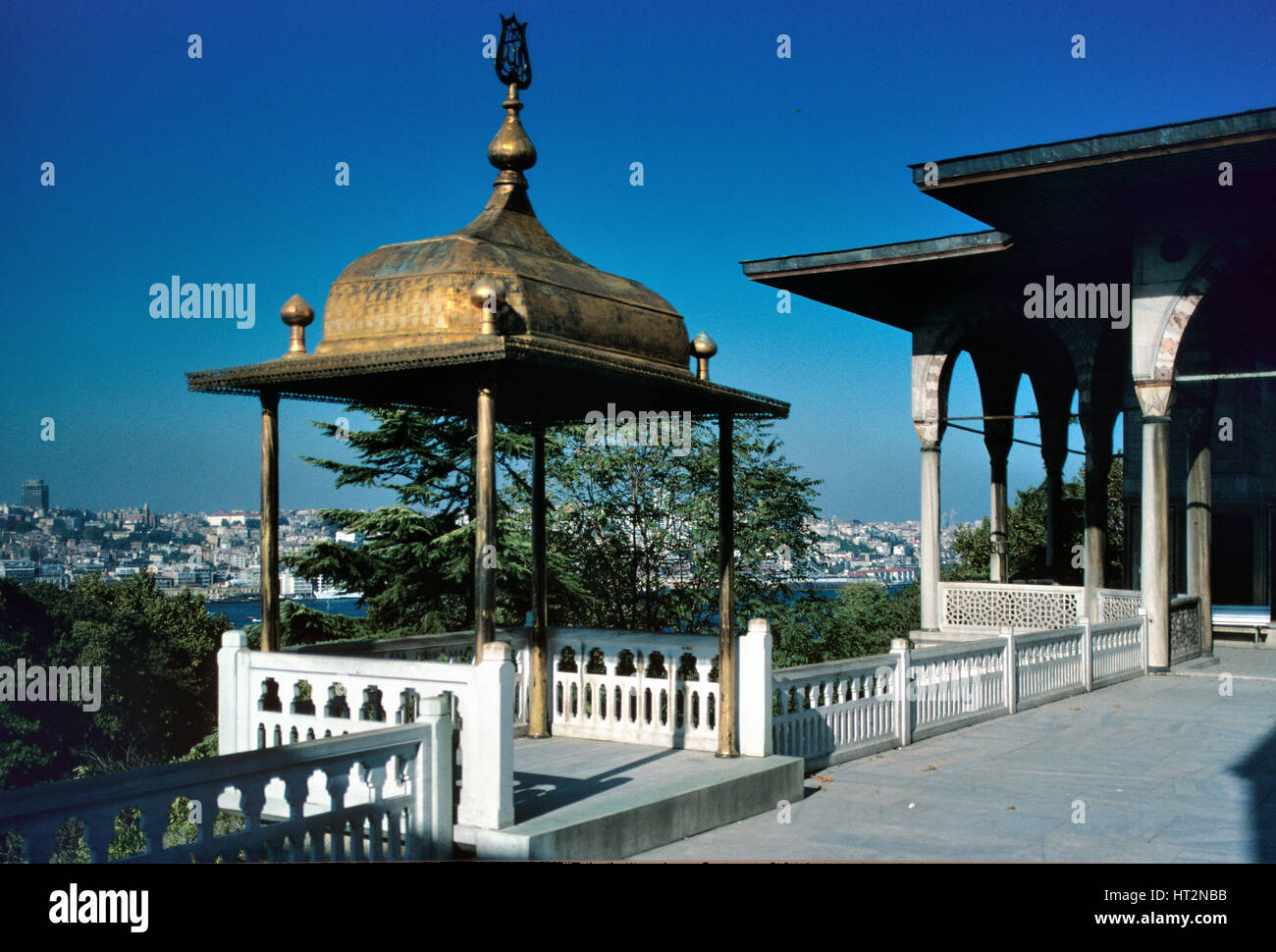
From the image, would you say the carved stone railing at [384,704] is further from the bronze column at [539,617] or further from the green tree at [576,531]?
the green tree at [576,531]

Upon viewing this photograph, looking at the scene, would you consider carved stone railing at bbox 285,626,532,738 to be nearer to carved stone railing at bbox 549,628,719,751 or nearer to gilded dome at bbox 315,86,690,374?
carved stone railing at bbox 549,628,719,751

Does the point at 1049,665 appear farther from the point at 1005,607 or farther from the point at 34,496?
the point at 34,496

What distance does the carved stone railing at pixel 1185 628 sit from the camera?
19125 millimetres

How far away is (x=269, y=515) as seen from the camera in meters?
8.41

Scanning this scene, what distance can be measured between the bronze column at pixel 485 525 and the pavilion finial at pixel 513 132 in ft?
9.46

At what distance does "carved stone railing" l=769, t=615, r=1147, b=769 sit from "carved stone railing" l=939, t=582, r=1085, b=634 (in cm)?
265

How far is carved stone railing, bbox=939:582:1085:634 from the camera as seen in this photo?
65.1 ft

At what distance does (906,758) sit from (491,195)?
6.23 metres

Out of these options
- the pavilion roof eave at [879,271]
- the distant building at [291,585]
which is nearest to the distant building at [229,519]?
the distant building at [291,585]

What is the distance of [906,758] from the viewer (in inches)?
436

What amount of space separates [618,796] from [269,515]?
3.12 m

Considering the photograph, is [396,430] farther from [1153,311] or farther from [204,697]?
[204,697]

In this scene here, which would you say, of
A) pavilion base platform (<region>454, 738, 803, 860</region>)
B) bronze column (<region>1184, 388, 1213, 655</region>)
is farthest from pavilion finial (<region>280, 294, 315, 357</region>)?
bronze column (<region>1184, 388, 1213, 655</region>)
